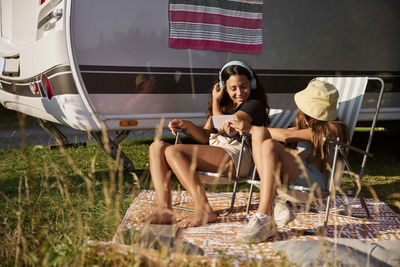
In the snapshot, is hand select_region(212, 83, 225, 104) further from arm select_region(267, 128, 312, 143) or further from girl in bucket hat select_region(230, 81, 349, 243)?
arm select_region(267, 128, 312, 143)

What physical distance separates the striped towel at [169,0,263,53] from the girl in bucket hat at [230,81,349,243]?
5.04 feet

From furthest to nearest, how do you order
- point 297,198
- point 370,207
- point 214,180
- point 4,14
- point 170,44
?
point 4,14 → point 170,44 → point 370,207 → point 214,180 → point 297,198

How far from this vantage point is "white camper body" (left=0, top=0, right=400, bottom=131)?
4.21 metres

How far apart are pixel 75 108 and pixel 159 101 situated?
75 cm

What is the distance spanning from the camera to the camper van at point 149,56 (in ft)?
13.9

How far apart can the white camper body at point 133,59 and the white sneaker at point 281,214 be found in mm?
1676

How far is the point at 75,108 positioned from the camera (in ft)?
13.9

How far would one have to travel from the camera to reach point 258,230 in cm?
280

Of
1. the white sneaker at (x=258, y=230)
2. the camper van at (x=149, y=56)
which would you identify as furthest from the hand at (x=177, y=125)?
the white sneaker at (x=258, y=230)

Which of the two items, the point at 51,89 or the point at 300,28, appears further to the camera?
the point at 300,28

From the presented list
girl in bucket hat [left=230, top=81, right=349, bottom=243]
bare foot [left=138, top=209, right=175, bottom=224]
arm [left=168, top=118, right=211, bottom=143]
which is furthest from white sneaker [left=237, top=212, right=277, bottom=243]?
arm [left=168, top=118, right=211, bottom=143]

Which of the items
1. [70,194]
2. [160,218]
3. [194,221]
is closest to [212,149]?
[194,221]

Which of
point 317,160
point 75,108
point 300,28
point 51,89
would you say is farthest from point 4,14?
point 317,160

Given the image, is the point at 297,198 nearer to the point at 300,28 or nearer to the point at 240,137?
the point at 240,137
